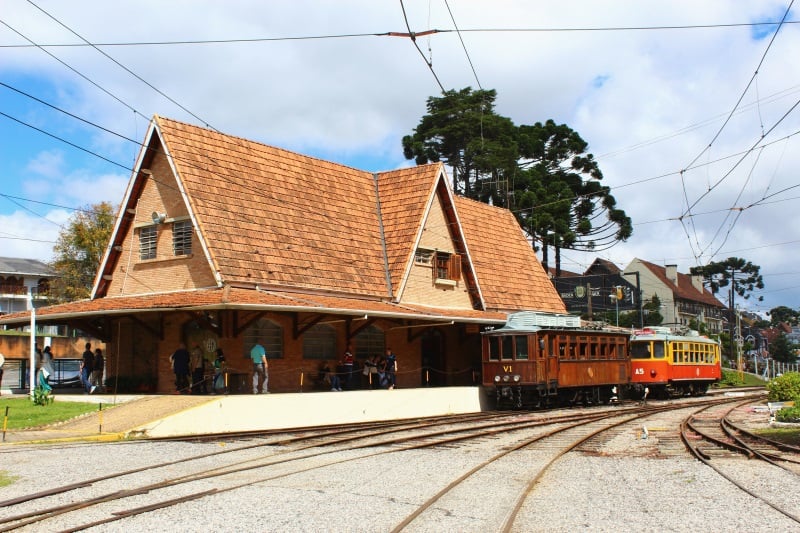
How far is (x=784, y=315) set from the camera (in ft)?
486

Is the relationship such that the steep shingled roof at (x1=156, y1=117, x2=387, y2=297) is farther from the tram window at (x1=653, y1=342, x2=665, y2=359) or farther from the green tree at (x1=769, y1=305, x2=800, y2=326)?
the green tree at (x1=769, y1=305, x2=800, y2=326)

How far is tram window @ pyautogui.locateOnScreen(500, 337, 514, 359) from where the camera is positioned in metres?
27.2

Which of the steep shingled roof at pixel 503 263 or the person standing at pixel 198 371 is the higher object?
the steep shingled roof at pixel 503 263

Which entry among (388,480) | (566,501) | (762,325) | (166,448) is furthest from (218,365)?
(762,325)

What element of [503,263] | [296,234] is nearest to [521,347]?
[296,234]

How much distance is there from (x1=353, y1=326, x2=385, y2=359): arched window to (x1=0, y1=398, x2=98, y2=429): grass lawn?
9032 mm

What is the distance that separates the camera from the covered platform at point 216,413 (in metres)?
18.3

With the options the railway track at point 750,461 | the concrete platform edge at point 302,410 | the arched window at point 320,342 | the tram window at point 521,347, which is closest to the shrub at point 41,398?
the concrete platform edge at point 302,410

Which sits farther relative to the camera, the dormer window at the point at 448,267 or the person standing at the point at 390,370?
the dormer window at the point at 448,267

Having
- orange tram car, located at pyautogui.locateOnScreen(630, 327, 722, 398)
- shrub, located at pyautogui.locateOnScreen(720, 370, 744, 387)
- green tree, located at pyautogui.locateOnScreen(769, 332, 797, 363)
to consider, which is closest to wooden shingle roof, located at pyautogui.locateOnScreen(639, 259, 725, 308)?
green tree, located at pyautogui.locateOnScreen(769, 332, 797, 363)

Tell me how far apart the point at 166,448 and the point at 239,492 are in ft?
18.3

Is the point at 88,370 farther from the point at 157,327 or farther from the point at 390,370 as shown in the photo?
the point at 390,370

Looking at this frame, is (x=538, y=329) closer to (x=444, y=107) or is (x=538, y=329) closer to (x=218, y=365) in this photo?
(x=218, y=365)

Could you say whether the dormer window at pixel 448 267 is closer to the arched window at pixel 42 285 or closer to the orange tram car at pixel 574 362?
the orange tram car at pixel 574 362
